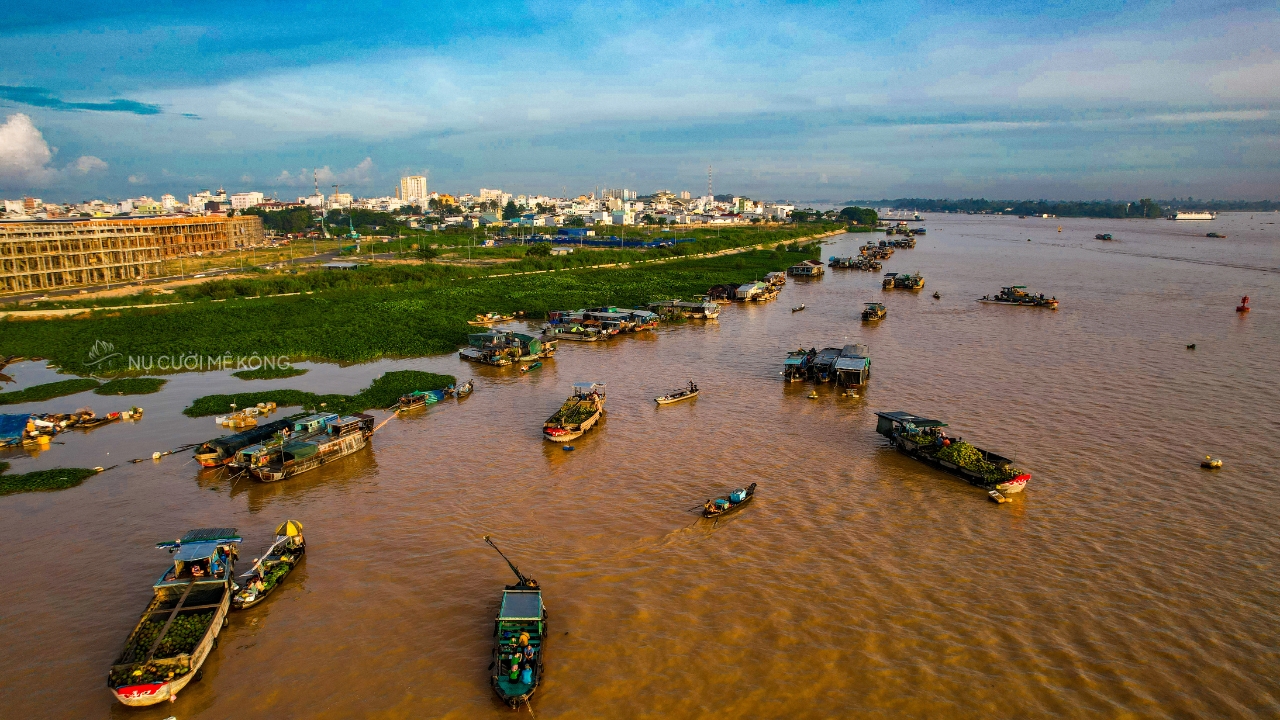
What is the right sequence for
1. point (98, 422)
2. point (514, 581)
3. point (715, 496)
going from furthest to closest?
point (98, 422) < point (715, 496) < point (514, 581)

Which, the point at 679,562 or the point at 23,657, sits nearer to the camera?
the point at 23,657

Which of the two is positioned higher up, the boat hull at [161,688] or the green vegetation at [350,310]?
the green vegetation at [350,310]

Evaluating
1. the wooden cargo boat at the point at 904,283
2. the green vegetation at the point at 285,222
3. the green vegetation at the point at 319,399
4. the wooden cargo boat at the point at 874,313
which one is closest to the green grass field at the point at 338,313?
the green vegetation at the point at 319,399

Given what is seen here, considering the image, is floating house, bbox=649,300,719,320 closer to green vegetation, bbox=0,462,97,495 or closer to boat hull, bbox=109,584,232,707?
green vegetation, bbox=0,462,97,495

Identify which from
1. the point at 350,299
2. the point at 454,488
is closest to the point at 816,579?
the point at 454,488

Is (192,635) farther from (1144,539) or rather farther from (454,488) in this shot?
(1144,539)

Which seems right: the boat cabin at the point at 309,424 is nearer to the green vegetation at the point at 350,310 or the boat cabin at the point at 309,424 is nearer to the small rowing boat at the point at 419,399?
the small rowing boat at the point at 419,399
